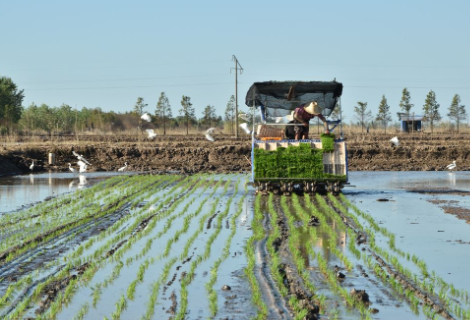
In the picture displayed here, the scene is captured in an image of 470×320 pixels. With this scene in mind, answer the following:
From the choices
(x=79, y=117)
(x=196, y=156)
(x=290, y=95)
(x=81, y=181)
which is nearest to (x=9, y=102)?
(x=79, y=117)

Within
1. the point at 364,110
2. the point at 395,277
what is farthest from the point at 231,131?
the point at 395,277

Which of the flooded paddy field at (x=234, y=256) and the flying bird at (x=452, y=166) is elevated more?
the flying bird at (x=452, y=166)

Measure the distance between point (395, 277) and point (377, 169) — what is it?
2144 centimetres

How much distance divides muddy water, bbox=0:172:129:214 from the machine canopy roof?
19.3ft

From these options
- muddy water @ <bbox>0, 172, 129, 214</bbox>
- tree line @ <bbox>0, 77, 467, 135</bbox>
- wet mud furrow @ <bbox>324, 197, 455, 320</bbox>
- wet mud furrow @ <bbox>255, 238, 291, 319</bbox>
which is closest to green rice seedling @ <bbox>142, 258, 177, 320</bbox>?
wet mud furrow @ <bbox>255, 238, 291, 319</bbox>

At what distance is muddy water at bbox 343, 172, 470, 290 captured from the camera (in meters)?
9.98

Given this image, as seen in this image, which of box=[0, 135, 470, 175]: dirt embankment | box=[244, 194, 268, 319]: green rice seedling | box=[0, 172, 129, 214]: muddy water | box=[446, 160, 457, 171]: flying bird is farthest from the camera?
box=[0, 135, 470, 175]: dirt embankment

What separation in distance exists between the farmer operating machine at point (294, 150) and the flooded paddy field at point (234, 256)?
1.60 feet

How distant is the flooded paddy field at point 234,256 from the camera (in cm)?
732

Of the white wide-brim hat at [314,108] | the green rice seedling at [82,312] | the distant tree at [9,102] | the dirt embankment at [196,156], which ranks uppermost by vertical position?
the distant tree at [9,102]

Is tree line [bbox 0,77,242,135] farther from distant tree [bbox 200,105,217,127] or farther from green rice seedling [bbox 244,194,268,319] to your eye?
green rice seedling [bbox 244,194,268,319]

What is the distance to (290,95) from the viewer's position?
18.6m

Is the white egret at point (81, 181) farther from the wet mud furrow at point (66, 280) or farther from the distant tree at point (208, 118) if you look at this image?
the distant tree at point (208, 118)

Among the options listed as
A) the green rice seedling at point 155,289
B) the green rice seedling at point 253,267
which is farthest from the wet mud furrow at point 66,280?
the green rice seedling at point 253,267
